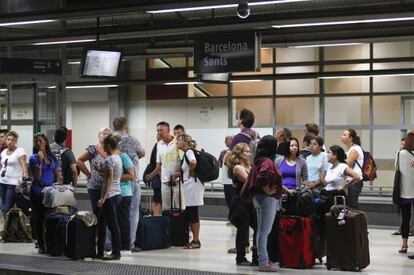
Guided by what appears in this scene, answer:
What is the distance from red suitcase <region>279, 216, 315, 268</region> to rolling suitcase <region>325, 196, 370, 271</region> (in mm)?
224

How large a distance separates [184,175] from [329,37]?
6.51 metres

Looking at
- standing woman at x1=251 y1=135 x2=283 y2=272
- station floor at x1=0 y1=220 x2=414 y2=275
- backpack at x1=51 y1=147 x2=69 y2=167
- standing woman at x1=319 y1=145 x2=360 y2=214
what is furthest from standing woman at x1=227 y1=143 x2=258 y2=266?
backpack at x1=51 y1=147 x2=69 y2=167

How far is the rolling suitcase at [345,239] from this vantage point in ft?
28.6

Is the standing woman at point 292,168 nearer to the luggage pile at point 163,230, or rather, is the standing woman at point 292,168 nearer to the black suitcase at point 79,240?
the luggage pile at point 163,230

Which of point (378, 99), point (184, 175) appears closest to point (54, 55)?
point (184, 175)

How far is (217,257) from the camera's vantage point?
10.1m

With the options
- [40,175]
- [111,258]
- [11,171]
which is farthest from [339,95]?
[111,258]

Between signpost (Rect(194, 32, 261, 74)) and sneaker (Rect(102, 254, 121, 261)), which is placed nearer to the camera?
sneaker (Rect(102, 254, 121, 261))

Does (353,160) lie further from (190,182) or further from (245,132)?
(190,182)

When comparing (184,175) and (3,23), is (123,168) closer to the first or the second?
(184,175)

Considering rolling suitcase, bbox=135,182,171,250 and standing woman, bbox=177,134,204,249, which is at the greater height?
standing woman, bbox=177,134,204,249

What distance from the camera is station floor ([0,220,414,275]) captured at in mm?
9039

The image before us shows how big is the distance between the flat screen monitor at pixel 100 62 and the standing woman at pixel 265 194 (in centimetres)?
555

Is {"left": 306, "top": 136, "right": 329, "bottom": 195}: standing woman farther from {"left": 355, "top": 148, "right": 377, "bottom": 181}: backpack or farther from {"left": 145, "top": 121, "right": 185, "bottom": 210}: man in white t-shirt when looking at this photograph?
{"left": 145, "top": 121, "right": 185, "bottom": 210}: man in white t-shirt
